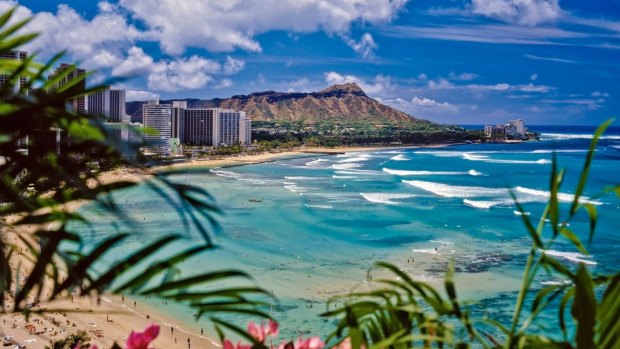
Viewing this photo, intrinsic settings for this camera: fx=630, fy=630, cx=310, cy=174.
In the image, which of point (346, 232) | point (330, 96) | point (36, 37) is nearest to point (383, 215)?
point (346, 232)

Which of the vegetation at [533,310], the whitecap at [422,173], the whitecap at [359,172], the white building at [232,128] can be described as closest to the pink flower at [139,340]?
the vegetation at [533,310]

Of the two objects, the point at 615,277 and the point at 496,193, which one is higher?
the point at 615,277

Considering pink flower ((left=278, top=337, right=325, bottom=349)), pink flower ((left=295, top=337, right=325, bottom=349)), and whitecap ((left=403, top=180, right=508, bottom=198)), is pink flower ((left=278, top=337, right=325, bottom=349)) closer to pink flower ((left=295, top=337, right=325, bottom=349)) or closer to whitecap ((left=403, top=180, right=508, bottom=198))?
pink flower ((left=295, top=337, right=325, bottom=349))

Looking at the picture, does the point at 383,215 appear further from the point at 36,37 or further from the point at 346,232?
the point at 36,37

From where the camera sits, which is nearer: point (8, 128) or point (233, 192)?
point (8, 128)

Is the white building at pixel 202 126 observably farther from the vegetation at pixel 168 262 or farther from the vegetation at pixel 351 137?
the vegetation at pixel 168 262

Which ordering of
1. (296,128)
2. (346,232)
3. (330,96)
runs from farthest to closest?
(330,96)
(296,128)
(346,232)

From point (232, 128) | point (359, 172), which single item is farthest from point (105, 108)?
point (232, 128)
